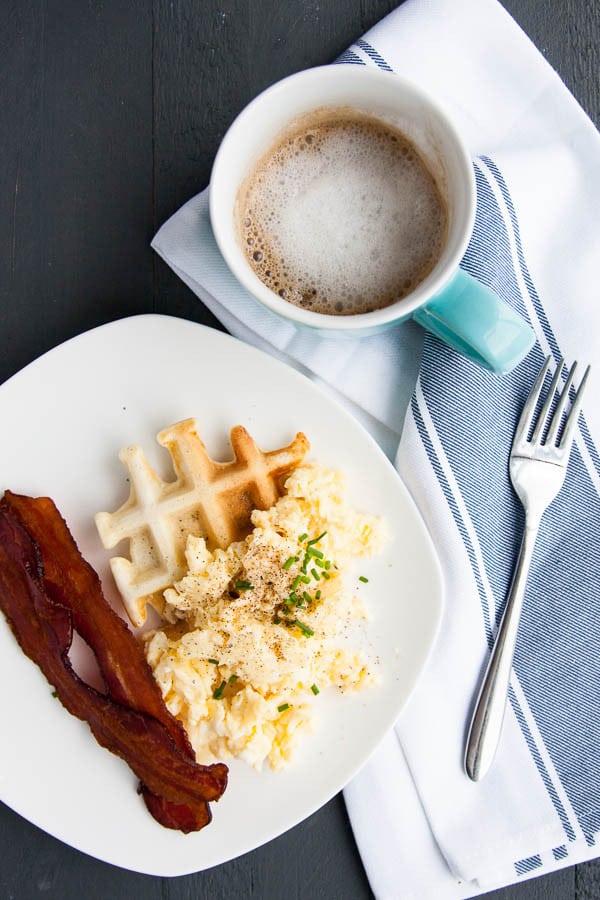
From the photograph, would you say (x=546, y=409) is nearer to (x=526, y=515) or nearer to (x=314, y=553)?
(x=526, y=515)

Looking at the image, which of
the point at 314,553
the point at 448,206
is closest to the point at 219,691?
the point at 314,553

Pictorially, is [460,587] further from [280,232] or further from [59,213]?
[59,213]

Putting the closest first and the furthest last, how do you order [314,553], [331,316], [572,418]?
[331,316] → [314,553] → [572,418]

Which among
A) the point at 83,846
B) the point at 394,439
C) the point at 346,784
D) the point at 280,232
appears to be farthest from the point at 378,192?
the point at 83,846

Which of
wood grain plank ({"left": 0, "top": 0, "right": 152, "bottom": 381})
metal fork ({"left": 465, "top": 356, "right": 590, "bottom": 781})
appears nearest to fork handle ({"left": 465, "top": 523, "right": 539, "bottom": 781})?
metal fork ({"left": 465, "top": 356, "right": 590, "bottom": 781})

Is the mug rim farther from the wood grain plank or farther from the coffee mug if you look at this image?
the wood grain plank
